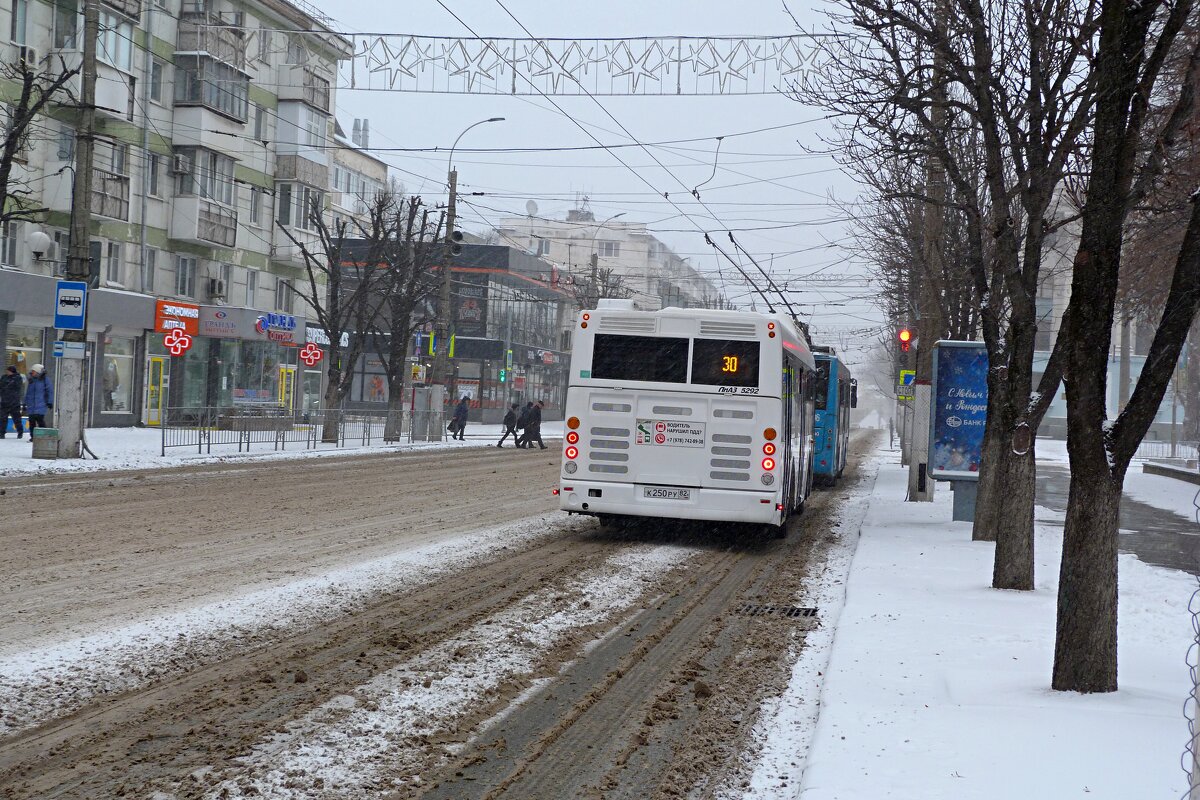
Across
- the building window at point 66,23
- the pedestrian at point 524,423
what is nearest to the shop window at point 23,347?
the building window at point 66,23

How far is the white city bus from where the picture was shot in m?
14.6

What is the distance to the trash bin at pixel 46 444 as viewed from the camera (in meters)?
23.5

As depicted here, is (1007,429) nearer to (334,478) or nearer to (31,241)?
(334,478)

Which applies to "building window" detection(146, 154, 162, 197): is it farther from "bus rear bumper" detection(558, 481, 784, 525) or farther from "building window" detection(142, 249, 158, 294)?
"bus rear bumper" detection(558, 481, 784, 525)

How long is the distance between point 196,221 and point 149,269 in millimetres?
2229

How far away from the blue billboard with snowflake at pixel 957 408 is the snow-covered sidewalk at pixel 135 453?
15.0m

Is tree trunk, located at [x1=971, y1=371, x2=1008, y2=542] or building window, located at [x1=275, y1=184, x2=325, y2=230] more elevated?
building window, located at [x1=275, y1=184, x2=325, y2=230]

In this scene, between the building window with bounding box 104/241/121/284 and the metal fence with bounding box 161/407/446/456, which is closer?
the metal fence with bounding box 161/407/446/456

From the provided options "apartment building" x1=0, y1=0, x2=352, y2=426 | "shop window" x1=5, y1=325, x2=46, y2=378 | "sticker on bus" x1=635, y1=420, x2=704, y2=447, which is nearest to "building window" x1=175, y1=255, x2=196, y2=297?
"apartment building" x1=0, y1=0, x2=352, y2=426

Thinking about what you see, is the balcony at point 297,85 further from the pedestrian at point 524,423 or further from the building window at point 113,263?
the pedestrian at point 524,423

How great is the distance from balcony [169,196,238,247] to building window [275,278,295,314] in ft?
20.7

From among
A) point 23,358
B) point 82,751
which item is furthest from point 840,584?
point 23,358

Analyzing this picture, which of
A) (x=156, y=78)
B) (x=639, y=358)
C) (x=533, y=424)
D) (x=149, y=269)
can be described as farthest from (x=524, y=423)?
(x=639, y=358)

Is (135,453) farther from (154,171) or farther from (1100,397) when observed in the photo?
(1100,397)
